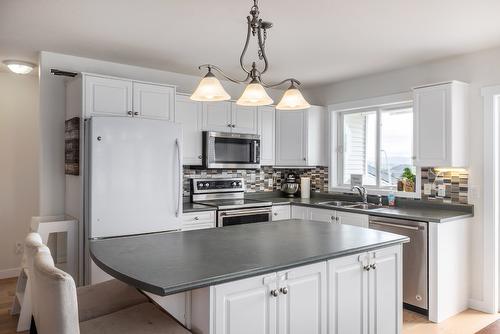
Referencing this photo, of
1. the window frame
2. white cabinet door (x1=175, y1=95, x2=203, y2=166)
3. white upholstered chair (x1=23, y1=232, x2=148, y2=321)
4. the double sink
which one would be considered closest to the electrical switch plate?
the window frame

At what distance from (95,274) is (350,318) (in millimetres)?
2080

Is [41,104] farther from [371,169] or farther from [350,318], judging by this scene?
[371,169]

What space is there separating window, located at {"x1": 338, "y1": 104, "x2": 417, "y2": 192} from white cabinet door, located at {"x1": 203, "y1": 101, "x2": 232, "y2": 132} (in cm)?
149

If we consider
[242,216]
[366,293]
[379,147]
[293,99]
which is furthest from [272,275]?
[379,147]

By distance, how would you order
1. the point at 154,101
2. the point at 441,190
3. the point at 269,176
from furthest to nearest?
the point at 269,176 → the point at 441,190 → the point at 154,101

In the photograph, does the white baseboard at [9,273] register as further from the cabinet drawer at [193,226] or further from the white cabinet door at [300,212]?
the white cabinet door at [300,212]

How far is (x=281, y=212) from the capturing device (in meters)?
4.51

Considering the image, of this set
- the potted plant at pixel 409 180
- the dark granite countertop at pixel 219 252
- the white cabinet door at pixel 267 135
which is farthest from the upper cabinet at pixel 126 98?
the potted plant at pixel 409 180

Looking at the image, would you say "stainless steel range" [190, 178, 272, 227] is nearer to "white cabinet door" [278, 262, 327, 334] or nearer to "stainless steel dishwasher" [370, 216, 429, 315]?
"stainless steel dishwasher" [370, 216, 429, 315]

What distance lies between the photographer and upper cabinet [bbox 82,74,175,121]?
130 inches

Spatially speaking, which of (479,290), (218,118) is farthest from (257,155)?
(479,290)

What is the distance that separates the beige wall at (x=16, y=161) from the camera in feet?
14.4

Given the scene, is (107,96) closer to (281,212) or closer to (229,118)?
(229,118)

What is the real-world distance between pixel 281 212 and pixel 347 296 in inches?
94.3
